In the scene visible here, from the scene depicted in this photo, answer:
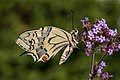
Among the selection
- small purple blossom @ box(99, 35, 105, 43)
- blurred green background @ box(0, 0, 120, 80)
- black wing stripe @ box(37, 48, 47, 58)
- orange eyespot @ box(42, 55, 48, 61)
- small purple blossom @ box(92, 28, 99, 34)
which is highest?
blurred green background @ box(0, 0, 120, 80)

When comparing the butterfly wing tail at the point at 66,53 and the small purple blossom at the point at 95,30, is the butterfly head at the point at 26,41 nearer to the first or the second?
the butterfly wing tail at the point at 66,53

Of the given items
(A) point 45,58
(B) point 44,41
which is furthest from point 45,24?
(A) point 45,58

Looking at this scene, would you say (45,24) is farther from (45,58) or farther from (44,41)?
(45,58)

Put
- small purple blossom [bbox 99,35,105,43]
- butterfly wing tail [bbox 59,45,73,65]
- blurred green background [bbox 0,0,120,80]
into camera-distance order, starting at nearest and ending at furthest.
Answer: small purple blossom [bbox 99,35,105,43] < butterfly wing tail [bbox 59,45,73,65] < blurred green background [bbox 0,0,120,80]

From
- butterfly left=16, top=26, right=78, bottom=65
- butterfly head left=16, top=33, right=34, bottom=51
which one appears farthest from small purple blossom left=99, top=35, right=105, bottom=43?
butterfly head left=16, top=33, right=34, bottom=51

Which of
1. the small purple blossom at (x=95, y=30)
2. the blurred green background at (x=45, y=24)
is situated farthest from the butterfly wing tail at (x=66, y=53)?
the blurred green background at (x=45, y=24)

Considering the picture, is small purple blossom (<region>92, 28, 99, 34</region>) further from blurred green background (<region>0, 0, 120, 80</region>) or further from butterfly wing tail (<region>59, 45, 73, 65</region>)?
blurred green background (<region>0, 0, 120, 80</region>)

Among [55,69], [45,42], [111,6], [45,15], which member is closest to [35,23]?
[45,15]
